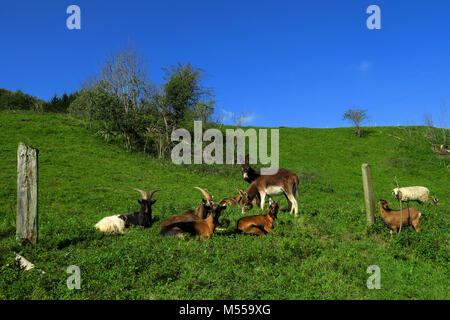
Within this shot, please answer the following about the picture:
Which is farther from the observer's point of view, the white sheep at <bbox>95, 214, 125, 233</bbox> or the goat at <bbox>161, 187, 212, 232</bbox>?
the goat at <bbox>161, 187, 212, 232</bbox>

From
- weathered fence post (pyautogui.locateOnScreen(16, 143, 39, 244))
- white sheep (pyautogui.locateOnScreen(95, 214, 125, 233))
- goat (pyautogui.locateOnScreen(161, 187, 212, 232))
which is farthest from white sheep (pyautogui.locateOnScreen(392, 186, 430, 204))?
weathered fence post (pyautogui.locateOnScreen(16, 143, 39, 244))

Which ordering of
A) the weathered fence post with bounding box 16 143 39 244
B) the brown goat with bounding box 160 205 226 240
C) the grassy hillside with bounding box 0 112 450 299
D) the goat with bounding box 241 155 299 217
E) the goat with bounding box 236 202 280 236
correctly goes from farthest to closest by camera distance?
1. the goat with bounding box 241 155 299 217
2. the goat with bounding box 236 202 280 236
3. the brown goat with bounding box 160 205 226 240
4. the weathered fence post with bounding box 16 143 39 244
5. the grassy hillside with bounding box 0 112 450 299

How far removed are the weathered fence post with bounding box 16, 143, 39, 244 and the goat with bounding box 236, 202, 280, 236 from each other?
22.1 ft

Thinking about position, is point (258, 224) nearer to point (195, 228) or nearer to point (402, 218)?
point (195, 228)

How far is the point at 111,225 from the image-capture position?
1112 cm

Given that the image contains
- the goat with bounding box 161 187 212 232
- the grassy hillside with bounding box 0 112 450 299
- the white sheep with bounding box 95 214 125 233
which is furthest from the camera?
the goat with bounding box 161 187 212 232

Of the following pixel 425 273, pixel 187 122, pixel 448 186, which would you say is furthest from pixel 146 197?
pixel 448 186

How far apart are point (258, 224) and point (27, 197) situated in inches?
304

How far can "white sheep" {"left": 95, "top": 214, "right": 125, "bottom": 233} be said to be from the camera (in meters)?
11.0

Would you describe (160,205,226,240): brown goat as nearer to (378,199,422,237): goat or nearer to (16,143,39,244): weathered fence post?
(16,143,39,244): weathered fence post

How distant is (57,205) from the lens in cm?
1756

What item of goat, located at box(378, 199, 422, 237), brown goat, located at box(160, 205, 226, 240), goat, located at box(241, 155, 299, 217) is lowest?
brown goat, located at box(160, 205, 226, 240)

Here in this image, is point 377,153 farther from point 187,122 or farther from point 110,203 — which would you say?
point 110,203

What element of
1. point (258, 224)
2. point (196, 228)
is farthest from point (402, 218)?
point (196, 228)
